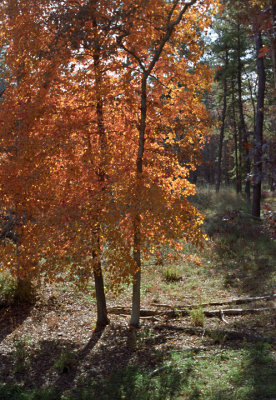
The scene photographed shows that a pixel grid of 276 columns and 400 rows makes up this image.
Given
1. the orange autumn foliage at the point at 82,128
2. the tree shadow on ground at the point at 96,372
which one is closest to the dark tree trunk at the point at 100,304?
the tree shadow on ground at the point at 96,372

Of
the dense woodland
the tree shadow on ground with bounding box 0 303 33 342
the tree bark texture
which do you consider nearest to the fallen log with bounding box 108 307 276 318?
the dense woodland

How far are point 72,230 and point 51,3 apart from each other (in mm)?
4263

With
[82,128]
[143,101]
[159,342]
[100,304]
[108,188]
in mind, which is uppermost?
[143,101]

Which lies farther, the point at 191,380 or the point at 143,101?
the point at 143,101

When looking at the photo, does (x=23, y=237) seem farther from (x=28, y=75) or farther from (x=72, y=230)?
(x=28, y=75)

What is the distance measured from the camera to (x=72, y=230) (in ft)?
23.1

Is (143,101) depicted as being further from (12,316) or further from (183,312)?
(12,316)

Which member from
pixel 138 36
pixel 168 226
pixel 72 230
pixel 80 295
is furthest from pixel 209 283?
pixel 138 36

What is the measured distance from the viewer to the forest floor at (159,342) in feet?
20.0

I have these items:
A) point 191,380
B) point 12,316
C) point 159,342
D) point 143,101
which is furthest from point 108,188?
point 12,316

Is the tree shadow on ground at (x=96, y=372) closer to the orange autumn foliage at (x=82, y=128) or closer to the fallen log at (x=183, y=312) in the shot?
the fallen log at (x=183, y=312)

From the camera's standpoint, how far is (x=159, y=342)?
26.7 ft

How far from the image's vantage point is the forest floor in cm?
609

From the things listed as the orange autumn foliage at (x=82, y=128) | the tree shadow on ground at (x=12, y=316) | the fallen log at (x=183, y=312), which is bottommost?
the tree shadow on ground at (x=12, y=316)
